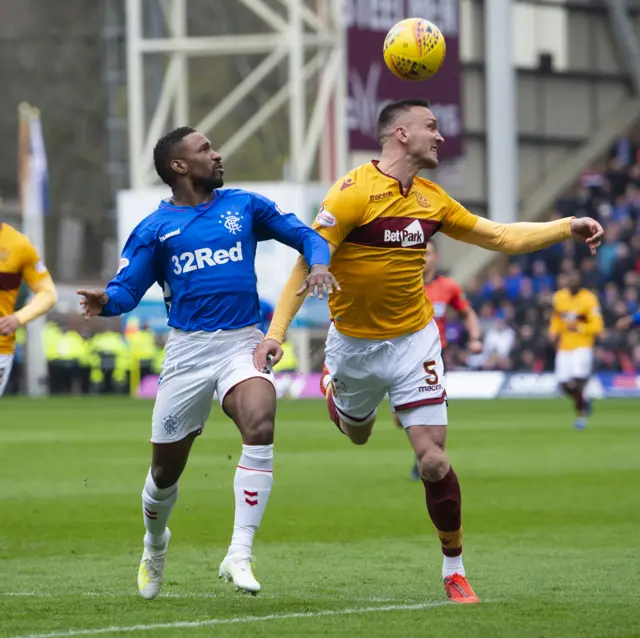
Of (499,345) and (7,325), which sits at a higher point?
(7,325)

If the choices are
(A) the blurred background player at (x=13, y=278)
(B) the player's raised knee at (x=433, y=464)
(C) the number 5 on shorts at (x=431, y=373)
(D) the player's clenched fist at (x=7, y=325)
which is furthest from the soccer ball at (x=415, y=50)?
(A) the blurred background player at (x=13, y=278)

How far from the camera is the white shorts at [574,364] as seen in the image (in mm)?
26047

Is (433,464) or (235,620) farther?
(433,464)

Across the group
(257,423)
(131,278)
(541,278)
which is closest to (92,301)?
(131,278)

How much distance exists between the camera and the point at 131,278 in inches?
335

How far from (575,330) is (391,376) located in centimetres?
1785

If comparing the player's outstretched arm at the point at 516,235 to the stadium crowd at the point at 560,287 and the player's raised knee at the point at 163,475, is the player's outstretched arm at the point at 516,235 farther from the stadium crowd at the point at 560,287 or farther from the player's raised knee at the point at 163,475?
the stadium crowd at the point at 560,287

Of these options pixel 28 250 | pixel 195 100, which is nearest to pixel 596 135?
pixel 195 100

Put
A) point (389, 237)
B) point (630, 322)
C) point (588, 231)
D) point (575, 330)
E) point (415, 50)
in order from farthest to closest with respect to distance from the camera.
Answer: point (575, 330), point (630, 322), point (415, 50), point (389, 237), point (588, 231)

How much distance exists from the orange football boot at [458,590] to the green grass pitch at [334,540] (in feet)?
0.32

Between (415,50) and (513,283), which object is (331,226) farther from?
(513,283)

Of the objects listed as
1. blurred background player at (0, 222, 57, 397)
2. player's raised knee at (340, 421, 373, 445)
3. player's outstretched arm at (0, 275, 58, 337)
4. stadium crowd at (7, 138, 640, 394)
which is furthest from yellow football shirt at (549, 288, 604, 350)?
player's raised knee at (340, 421, 373, 445)

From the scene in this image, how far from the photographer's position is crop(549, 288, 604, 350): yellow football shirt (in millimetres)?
26188

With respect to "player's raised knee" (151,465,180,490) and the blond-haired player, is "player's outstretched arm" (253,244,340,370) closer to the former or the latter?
the blond-haired player
